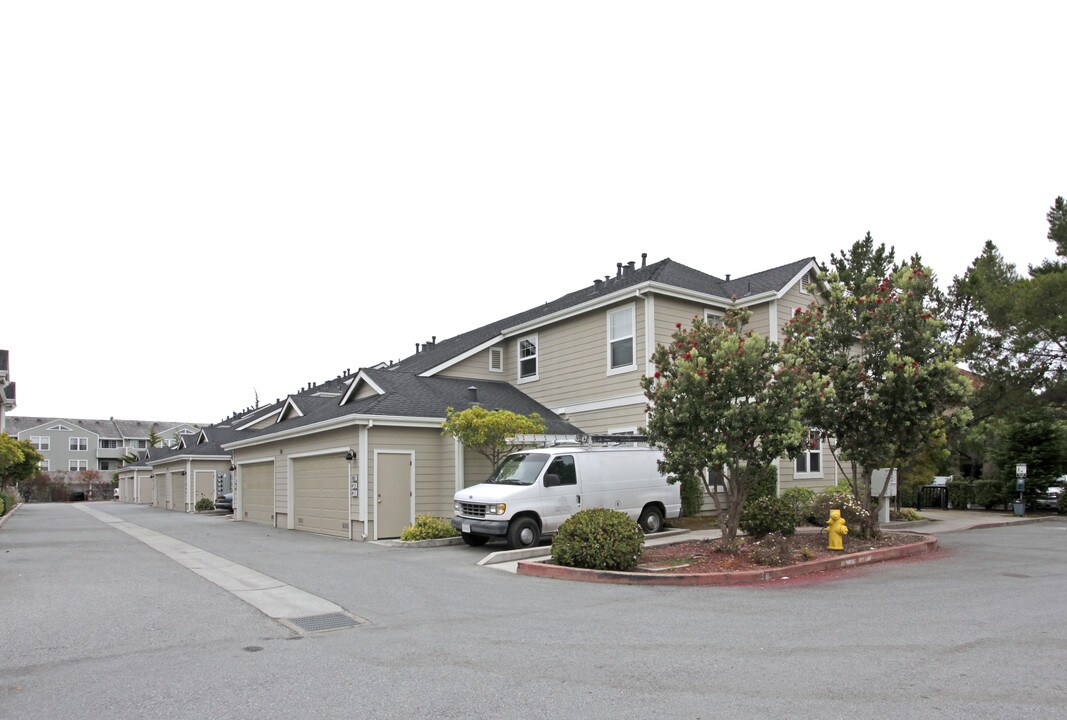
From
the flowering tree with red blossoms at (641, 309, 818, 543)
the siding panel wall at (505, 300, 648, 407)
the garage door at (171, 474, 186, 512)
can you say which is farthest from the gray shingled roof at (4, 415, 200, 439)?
the flowering tree with red blossoms at (641, 309, 818, 543)

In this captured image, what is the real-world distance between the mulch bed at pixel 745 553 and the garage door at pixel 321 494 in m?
9.05

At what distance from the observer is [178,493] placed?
142 ft

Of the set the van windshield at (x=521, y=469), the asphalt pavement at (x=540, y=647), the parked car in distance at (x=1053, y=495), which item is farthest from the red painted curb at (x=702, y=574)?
the parked car in distance at (x=1053, y=495)

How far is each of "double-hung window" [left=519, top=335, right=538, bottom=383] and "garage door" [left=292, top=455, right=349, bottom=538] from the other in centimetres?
695

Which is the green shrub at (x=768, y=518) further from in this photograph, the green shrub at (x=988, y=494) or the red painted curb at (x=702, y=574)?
the green shrub at (x=988, y=494)

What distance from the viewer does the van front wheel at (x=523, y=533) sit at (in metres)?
15.2

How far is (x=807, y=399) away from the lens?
43.0ft

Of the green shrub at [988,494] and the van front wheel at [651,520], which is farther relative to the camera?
the green shrub at [988,494]

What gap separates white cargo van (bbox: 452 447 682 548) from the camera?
15.3m

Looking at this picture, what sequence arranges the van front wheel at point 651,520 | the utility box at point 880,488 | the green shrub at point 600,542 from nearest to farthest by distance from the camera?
the green shrub at point 600,542
the van front wheel at point 651,520
the utility box at point 880,488

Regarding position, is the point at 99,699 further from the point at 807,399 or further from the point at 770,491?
the point at 770,491

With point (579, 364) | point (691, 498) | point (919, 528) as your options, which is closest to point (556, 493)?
point (691, 498)

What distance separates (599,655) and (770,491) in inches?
556

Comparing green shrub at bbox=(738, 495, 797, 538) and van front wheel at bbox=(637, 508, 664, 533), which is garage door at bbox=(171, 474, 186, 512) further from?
green shrub at bbox=(738, 495, 797, 538)
